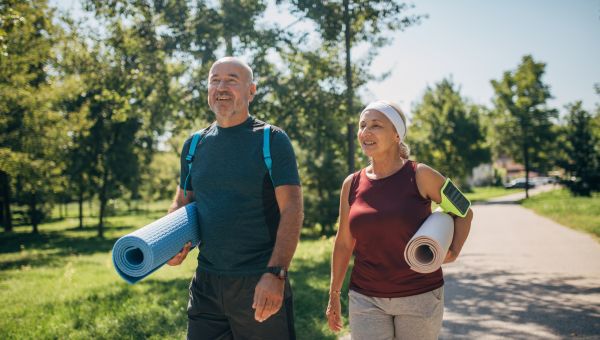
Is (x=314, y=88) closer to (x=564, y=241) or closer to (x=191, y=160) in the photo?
(x=191, y=160)

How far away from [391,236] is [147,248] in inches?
52.2

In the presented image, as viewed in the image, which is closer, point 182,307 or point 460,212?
point 460,212

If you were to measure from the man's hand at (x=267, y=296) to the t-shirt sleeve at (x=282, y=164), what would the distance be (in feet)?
1.68

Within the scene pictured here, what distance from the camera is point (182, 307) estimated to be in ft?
21.0

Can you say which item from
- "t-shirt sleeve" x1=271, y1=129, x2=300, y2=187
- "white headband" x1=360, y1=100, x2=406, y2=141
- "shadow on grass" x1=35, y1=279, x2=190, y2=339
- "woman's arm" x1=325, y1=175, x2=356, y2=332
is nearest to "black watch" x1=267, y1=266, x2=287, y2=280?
"t-shirt sleeve" x1=271, y1=129, x2=300, y2=187

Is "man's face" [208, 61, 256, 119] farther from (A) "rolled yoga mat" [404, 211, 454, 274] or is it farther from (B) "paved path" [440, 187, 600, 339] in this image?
(B) "paved path" [440, 187, 600, 339]

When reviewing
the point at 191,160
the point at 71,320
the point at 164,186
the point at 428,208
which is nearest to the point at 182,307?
the point at 71,320

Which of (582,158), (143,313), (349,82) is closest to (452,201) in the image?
(143,313)

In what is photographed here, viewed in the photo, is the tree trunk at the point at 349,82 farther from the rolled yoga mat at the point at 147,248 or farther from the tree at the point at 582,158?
the tree at the point at 582,158

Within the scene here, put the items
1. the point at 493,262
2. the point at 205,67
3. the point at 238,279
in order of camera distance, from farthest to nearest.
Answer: the point at 493,262 → the point at 205,67 → the point at 238,279

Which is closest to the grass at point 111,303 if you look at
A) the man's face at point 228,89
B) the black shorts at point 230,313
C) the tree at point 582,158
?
the black shorts at point 230,313

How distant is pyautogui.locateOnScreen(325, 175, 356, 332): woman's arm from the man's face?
2.90 ft

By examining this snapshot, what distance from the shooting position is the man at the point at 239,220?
103 inches

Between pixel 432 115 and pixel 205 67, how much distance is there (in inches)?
1401
